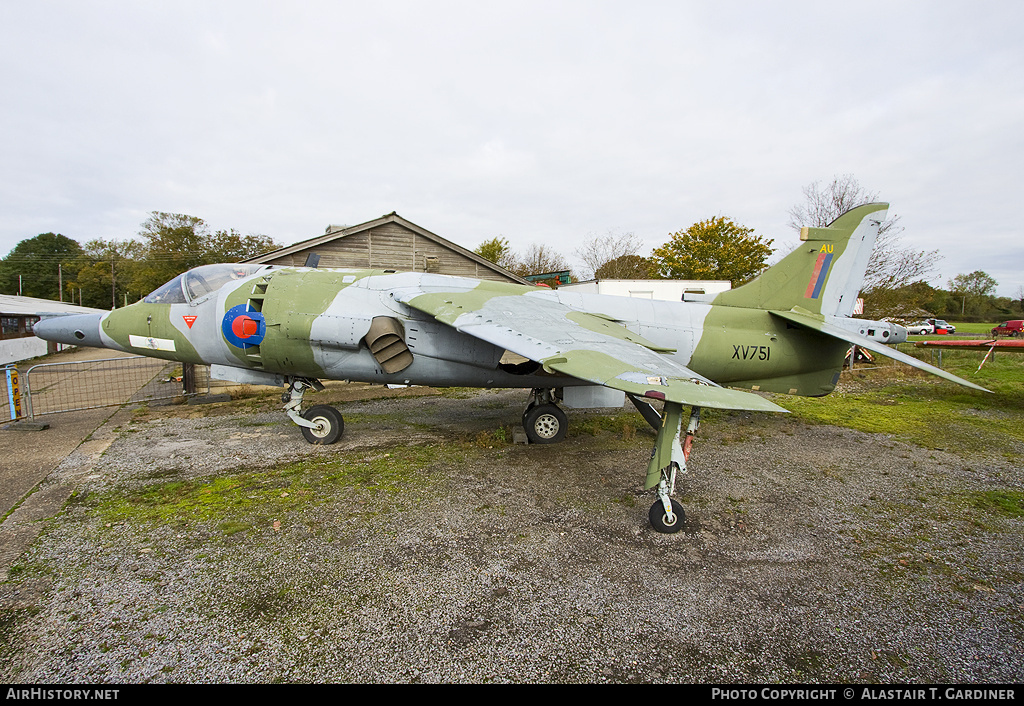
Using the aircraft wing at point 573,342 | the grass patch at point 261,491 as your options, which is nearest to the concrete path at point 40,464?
the grass patch at point 261,491

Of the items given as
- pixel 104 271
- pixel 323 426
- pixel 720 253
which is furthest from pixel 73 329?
pixel 104 271

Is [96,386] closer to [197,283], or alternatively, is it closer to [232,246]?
[197,283]

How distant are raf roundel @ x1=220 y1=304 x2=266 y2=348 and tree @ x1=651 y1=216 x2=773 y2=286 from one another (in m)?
34.7

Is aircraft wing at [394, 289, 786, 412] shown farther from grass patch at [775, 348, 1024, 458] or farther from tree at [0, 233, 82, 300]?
tree at [0, 233, 82, 300]

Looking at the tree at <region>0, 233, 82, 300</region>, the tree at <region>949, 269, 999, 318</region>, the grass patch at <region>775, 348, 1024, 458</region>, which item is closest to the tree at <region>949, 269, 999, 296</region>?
the tree at <region>949, 269, 999, 318</region>

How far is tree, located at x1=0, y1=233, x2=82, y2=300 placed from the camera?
5588 cm

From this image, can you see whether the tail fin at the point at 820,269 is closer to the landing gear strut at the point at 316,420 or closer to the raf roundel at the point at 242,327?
the landing gear strut at the point at 316,420

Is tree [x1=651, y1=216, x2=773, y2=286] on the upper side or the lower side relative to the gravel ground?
upper

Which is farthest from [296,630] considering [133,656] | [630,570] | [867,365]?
[867,365]

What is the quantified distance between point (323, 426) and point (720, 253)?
3574cm

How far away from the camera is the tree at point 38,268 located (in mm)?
55881

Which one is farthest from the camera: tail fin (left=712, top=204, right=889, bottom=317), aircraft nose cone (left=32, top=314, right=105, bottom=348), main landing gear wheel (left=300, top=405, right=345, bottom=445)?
tail fin (left=712, top=204, right=889, bottom=317)

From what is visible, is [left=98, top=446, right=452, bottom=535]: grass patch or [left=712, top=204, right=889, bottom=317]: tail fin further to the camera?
[left=712, top=204, right=889, bottom=317]: tail fin

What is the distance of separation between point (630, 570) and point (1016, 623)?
2.70 meters
